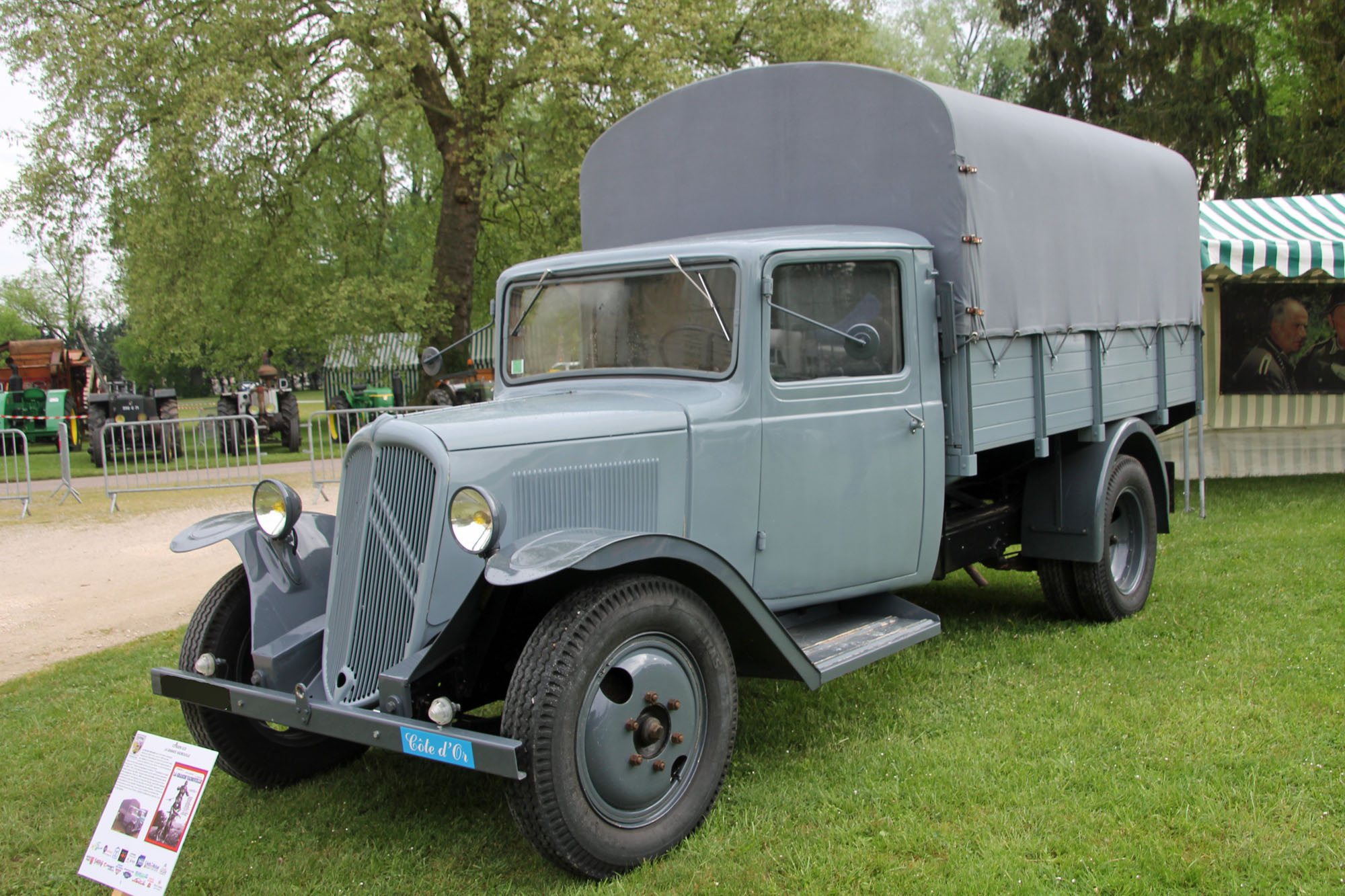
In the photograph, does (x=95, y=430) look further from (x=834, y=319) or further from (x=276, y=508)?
(x=834, y=319)

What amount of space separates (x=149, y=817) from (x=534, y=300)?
2.57 m

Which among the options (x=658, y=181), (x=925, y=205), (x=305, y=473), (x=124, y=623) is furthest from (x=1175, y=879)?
(x=305, y=473)

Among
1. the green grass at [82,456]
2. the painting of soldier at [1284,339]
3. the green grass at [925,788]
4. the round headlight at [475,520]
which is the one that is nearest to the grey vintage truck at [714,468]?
the round headlight at [475,520]

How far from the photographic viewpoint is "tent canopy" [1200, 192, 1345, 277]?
927 centimetres

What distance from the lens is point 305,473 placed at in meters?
14.9

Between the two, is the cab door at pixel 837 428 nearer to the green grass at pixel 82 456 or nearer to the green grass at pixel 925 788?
the green grass at pixel 925 788

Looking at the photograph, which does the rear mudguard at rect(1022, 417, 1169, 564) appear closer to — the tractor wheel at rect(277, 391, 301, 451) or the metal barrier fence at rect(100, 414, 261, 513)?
the metal barrier fence at rect(100, 414, 261, 513)

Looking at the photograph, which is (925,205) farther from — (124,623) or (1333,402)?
(1333,402)

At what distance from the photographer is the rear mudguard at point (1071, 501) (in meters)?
5.69

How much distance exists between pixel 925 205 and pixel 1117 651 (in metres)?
2.44

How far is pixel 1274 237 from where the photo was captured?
9789 mm

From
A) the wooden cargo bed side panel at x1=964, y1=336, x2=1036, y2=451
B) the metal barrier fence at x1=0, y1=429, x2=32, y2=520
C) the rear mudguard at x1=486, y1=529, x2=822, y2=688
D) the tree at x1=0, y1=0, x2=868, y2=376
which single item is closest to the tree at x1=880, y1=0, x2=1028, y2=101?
the tree at x1=0, y1=0, x2=868, y2=376

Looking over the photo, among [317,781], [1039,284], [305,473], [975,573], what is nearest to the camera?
[317,781]

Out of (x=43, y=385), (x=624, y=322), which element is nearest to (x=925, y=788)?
(x=624, y=322)
